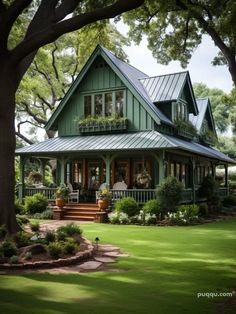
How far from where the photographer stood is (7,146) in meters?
11.4

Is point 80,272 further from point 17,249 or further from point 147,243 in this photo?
point 147,243

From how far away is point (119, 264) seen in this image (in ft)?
29.9

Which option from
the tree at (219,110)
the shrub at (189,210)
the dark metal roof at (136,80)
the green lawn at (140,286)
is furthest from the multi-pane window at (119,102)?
the tree at (219,110)

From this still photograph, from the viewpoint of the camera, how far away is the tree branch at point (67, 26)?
984cm

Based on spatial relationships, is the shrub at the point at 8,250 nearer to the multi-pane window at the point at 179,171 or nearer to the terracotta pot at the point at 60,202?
the terracotta pot at the point at 60,202

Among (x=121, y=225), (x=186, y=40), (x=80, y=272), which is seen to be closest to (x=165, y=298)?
(x=80, y=272)

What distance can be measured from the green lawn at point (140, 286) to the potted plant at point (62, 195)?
10.1m

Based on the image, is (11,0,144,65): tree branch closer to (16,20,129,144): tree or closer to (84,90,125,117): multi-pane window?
(84,90,125,117): multi-pane window

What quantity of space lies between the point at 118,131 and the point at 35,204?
6436 millimetres

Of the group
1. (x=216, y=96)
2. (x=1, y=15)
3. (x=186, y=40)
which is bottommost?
(x=1, y=15)

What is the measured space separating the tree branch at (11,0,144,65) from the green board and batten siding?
12225 millimetres

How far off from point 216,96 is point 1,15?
67374 millimetres

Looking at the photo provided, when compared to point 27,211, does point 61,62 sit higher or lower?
higher

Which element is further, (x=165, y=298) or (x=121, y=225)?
(x=121, y=225)
